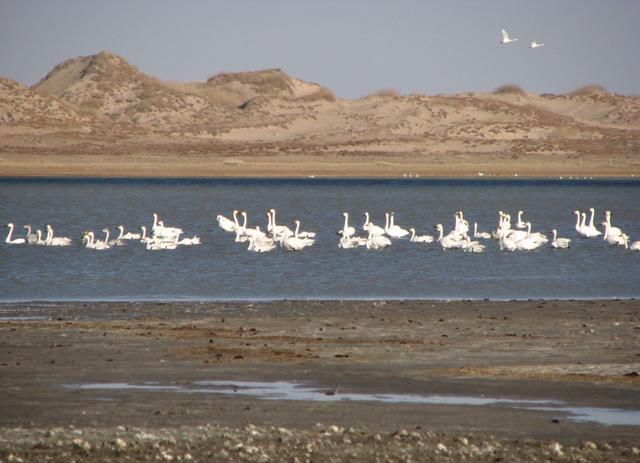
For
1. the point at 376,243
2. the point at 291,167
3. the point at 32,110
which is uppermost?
the point at 376,243

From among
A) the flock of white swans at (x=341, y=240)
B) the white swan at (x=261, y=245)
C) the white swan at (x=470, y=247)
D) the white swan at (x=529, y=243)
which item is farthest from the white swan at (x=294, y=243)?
the white swan at (x=529, y=243)

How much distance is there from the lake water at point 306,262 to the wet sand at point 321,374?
238 centimetres

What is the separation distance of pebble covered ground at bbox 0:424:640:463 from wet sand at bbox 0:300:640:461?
0.02 m

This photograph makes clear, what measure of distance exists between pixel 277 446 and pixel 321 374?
3.57m

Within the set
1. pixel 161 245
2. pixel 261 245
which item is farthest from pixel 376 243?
pixel 161 245

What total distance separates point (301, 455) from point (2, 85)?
131 m

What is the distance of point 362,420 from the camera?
1161 centimetres

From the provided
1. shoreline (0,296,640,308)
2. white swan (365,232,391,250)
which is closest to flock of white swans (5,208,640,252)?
white swan (365,232,391,250)

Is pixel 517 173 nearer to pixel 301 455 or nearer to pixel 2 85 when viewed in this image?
pixel 2 85

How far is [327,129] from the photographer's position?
130125 mm

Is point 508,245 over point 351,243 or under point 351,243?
over

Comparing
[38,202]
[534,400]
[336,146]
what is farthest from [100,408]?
[336,146]

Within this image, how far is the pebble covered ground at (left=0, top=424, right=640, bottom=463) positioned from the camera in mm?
10047

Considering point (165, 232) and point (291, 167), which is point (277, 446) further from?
point (291, 167)
